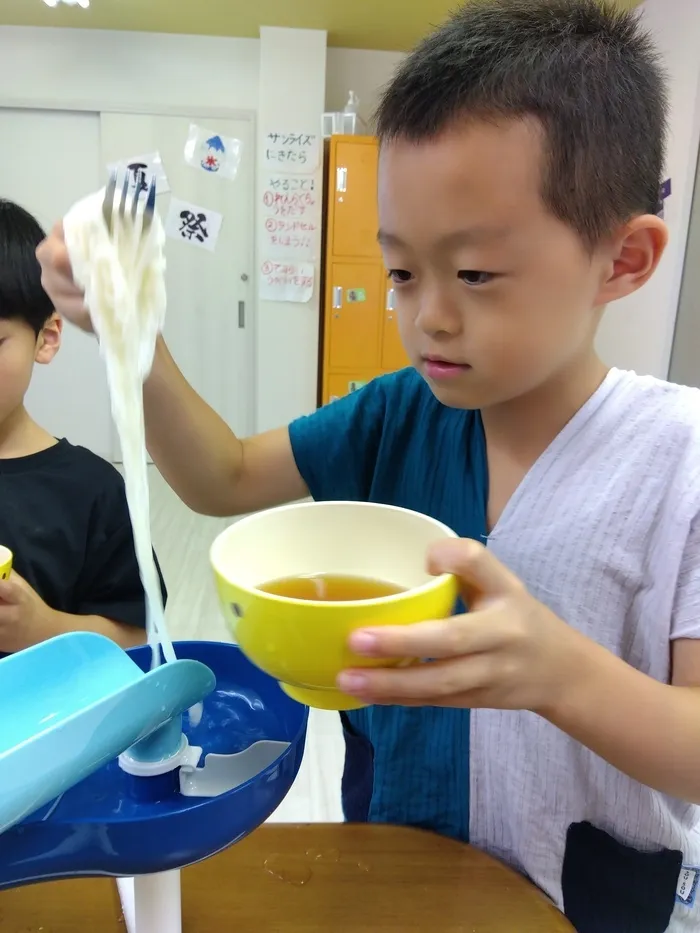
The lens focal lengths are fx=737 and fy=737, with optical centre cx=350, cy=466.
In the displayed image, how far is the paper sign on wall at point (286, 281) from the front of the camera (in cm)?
368

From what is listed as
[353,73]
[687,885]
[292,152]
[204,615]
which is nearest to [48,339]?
[687,885]

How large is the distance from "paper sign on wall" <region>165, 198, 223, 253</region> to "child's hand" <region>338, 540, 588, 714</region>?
3.74 meters

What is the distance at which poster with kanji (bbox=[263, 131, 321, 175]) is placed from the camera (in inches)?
140

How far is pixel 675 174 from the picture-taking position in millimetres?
2824

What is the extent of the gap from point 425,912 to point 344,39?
388 centimetres

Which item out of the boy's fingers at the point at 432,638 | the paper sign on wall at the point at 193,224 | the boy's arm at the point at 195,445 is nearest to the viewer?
the boy's fingers at the point at 432,638

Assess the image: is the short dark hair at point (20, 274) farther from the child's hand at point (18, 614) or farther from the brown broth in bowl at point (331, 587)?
the brown broth in bowl at point (331, 587)

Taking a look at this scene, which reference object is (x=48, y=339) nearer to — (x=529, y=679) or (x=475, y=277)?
(x=475, y=277)

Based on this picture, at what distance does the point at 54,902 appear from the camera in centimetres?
52

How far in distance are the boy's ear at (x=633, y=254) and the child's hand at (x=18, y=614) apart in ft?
1.83

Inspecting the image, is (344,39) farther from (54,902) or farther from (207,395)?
(54,902)

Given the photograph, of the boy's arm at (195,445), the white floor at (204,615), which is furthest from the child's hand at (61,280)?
the white floor at (204,615)

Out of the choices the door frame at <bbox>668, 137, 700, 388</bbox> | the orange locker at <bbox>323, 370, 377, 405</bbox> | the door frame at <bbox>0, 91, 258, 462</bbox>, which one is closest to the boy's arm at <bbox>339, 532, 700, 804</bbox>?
the door frame at <bbox>668, 137, 700, 388</bbox>

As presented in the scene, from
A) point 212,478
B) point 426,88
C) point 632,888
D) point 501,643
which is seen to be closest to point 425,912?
point 632,888
